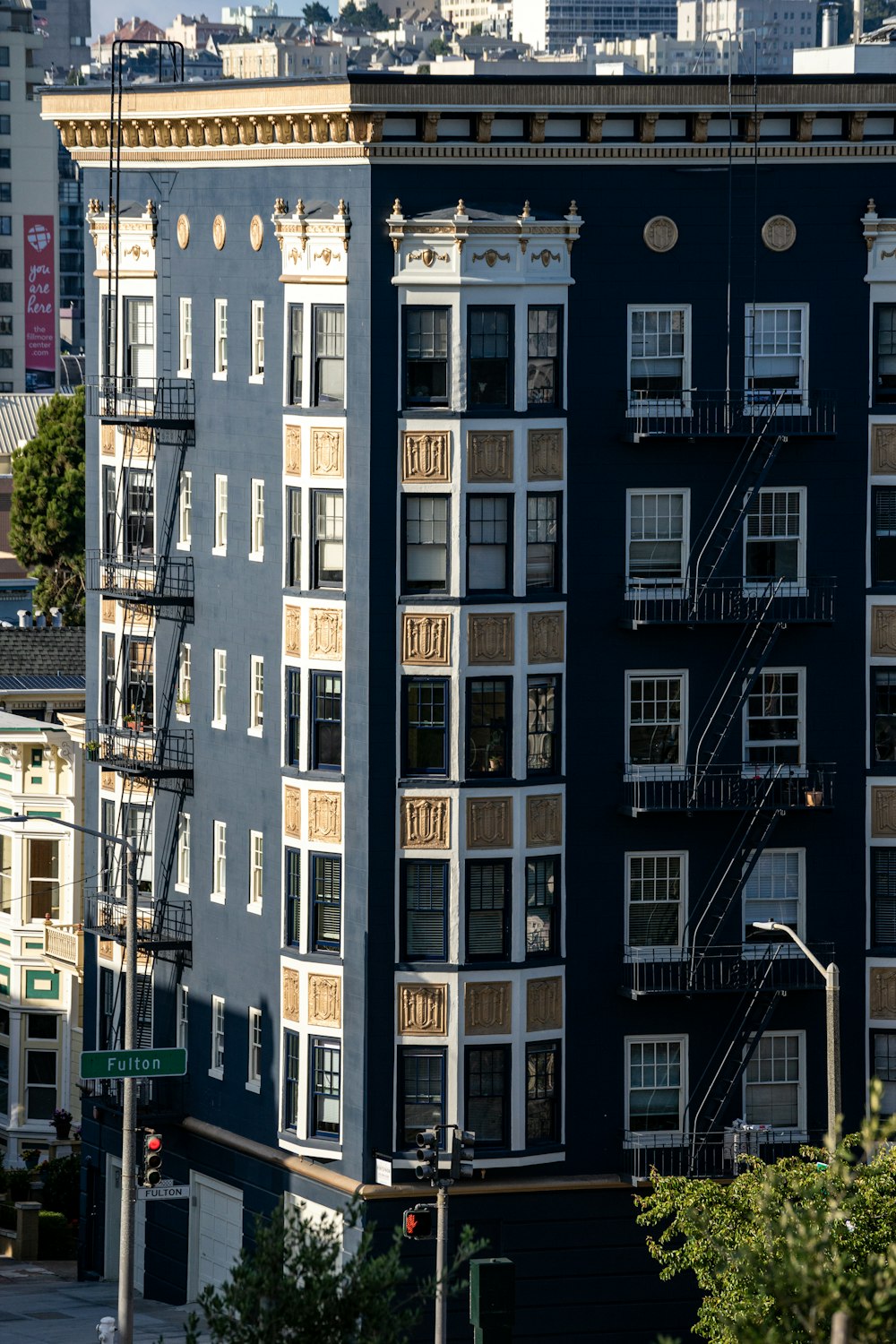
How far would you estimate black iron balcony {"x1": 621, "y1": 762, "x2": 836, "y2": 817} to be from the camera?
5381 cm

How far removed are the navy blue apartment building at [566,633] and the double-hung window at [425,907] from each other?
8cm

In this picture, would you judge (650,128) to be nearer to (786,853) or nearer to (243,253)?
(243,253)

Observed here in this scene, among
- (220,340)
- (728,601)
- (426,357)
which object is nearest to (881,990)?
(728,601)

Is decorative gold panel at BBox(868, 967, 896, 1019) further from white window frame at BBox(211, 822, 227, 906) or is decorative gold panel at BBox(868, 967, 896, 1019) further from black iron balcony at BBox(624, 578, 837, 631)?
white window frame at BBox(211, 822, 227, 906)

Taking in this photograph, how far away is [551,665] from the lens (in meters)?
53.6

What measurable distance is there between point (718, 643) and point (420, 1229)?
12.2 metres

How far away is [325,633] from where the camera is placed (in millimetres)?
54062

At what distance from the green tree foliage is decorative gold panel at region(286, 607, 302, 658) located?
1231cm

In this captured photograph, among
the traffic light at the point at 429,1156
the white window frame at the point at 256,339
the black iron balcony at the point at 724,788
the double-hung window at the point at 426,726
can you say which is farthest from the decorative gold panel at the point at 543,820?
the white window frame at the point at 256,339

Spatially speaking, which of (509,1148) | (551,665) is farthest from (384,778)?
(509,1148)

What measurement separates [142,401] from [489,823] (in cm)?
1315

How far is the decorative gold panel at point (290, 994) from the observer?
181 feet

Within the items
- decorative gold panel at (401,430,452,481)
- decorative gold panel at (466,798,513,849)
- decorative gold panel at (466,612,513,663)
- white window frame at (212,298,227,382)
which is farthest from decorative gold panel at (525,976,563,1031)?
Result: white window frame at (212,298,227,382)

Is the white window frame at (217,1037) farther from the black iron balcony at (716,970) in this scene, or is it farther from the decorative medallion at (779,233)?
the decorative medallion at (779,233)
